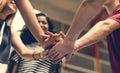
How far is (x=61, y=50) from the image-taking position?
134 centimetres

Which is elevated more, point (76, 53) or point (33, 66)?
point (76, 53)

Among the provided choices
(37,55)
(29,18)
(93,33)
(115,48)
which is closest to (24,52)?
(37,55)

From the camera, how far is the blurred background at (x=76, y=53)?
3395 mm

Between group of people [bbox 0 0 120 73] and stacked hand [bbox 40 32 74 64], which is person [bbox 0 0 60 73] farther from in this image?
stacked hand [bbox 40 32 74 64]

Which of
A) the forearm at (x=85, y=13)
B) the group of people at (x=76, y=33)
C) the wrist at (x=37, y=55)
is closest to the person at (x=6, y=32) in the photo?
the group of people at (x=76, y=33)

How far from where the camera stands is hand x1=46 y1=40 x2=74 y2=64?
1310mm

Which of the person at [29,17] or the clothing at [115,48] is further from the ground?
the person at [29,17]

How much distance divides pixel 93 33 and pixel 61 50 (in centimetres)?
17

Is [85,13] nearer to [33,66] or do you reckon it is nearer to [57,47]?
[57,47]

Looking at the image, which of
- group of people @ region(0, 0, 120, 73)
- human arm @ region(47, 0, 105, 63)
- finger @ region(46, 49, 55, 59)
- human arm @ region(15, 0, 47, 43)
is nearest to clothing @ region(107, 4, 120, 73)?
group of people @ region(0, 0, 120, 73)

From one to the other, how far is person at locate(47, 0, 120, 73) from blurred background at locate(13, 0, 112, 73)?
188 cm

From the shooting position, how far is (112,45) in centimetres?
128

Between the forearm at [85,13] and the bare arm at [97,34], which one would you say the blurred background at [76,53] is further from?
the forearm at [85,13]

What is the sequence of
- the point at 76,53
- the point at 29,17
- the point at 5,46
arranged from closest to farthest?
the point at 5,46 < the point at 29,17 < the point at 76,53
